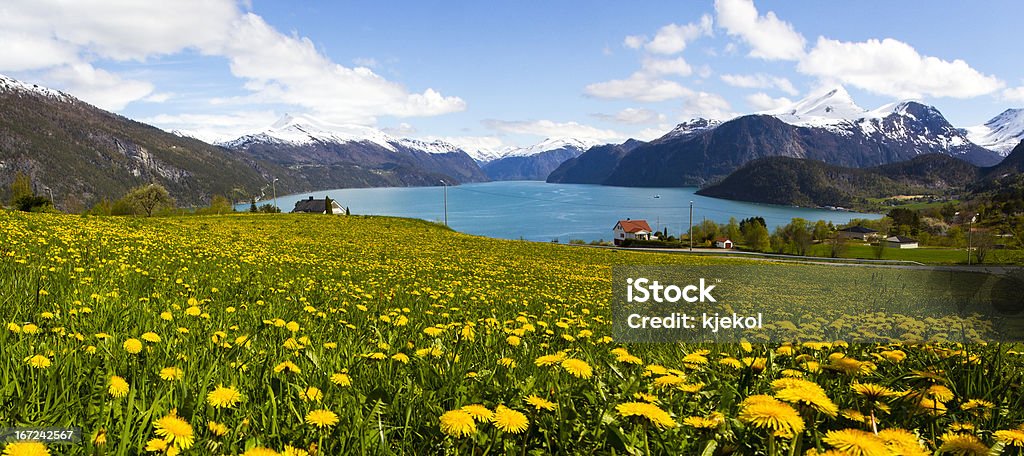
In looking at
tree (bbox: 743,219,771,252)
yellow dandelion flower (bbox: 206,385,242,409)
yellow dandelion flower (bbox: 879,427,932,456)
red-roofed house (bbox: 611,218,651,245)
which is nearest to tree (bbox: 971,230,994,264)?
tree (bbox: 743,219,771,252)

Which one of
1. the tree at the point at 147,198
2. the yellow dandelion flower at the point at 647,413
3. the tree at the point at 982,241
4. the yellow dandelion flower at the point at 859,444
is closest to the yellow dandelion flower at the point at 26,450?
the yellow dandelion flower at the point at 647,413

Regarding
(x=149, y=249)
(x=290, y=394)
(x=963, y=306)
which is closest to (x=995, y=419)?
(x=290, y=394)

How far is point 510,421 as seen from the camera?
182 cm

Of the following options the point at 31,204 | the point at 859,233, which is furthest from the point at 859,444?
the point at 859,233

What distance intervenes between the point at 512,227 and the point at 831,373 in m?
155

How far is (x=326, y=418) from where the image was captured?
1.88m

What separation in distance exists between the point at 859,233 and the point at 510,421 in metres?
161

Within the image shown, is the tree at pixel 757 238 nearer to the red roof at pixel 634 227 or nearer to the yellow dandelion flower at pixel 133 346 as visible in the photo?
the red roof at pixel 634 227

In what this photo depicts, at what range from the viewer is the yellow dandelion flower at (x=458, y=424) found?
5.56 feet

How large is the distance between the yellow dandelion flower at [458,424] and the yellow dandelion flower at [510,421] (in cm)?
10

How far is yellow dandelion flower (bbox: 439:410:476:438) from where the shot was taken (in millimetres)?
1696

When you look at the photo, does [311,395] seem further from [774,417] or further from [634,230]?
[634,230]

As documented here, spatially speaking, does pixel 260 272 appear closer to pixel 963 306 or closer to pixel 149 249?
pixel 149 249

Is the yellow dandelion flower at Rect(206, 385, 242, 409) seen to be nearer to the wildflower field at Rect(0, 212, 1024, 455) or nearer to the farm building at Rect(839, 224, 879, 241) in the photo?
the wildflower field at Rect(0, 212, 1024, 455)
